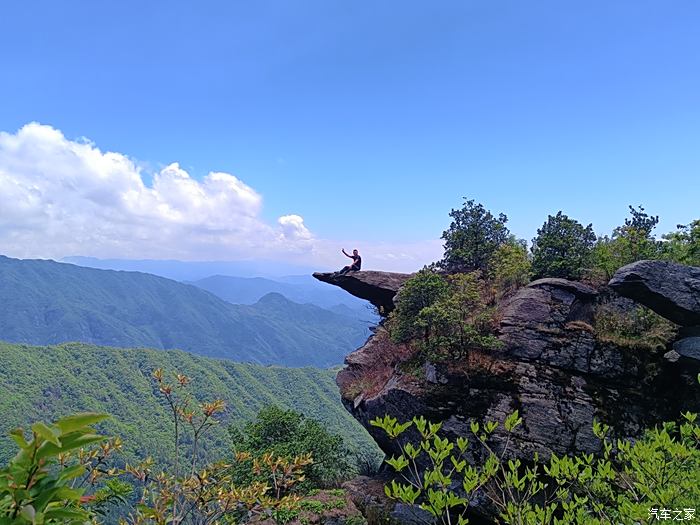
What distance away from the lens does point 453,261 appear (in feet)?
60.7

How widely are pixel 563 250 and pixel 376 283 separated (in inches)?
295

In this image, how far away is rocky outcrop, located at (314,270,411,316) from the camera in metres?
18.3

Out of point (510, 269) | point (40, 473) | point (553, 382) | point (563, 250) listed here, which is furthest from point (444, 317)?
point (40, 473)

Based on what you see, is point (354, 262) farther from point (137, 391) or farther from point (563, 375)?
point (137, 391)

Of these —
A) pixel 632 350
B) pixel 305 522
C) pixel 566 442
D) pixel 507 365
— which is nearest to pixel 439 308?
pixel 507 365

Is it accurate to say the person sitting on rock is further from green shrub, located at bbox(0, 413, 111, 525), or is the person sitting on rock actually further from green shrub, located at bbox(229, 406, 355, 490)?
green shrub, located at bbox(0, 413, 111, 525)

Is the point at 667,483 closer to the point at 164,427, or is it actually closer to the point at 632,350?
the point at 632,350

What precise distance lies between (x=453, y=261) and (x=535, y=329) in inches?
252

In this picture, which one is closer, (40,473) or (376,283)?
(40,473)

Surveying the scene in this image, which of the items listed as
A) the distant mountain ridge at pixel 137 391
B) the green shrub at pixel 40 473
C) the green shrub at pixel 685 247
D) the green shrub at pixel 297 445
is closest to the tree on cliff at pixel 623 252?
the green shrub at pixel 685 247

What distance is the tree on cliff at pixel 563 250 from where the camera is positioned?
47.3 feet

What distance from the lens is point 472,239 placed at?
716 inches

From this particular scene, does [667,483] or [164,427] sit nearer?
[667,483]

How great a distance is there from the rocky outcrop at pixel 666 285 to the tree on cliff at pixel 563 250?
3.12m
